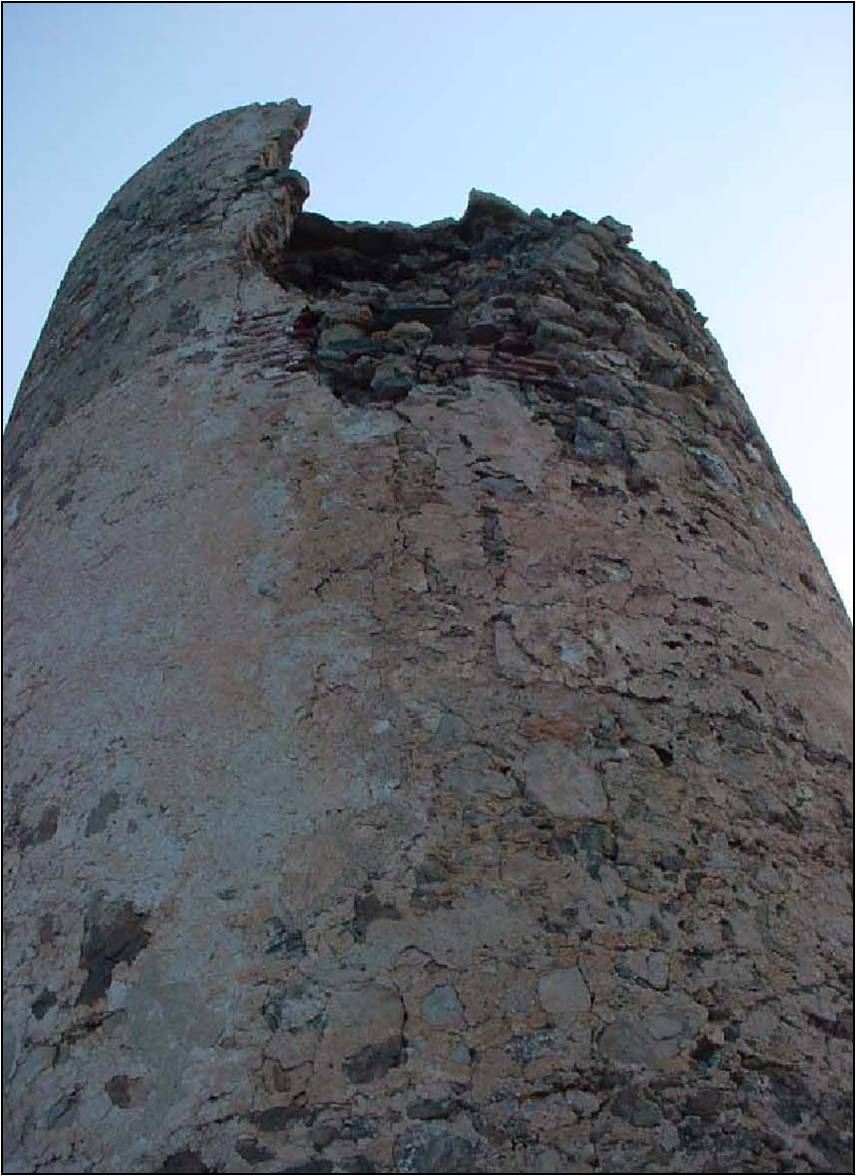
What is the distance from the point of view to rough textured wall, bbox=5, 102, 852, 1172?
98.2 inches

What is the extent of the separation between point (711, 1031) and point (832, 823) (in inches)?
29.0

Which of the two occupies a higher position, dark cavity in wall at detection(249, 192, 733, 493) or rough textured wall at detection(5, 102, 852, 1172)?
dark cavity in wall at detection(249, 192, 733, 493)

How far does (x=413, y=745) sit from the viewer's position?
111 inches

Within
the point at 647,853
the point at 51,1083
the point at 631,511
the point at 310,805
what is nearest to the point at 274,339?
the point at 631,511

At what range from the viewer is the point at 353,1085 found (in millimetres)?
2428

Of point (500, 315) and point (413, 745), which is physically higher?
point (500, 315)

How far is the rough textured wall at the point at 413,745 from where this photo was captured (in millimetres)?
2494

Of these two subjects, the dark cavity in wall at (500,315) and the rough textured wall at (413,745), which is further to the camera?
the dark cavity in wall at (500,315)

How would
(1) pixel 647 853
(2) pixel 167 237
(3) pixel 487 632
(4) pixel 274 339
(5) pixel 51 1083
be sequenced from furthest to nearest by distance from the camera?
(2) pixel 167 237 → (4) pixel 274 339 → (3) pixel 487 632 → (1) pixel 647 853 → (5) pixel 51 1083

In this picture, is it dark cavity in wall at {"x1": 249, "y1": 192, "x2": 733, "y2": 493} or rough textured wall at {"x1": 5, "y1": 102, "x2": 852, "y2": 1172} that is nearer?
rough textured wall at {"x1": 5, "y1": 102, "x2": 852, "y2": 1172}

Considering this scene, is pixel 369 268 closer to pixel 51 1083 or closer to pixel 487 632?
pixel 487 632

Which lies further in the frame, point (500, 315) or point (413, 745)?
point (500, 315)

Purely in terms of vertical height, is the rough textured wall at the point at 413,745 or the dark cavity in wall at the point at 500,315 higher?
the dark cavity in wall at the point at 500,315

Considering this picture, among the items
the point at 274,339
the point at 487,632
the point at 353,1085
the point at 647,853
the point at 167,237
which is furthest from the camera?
the point at 167,237
